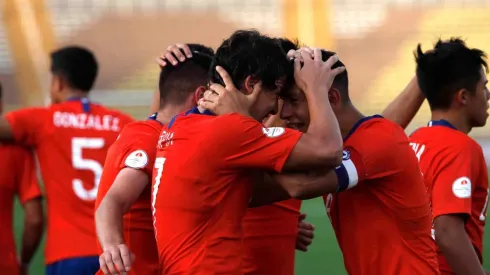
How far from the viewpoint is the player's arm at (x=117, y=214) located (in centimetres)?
334

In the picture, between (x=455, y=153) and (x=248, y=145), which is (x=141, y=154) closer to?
(x=248, y=145)

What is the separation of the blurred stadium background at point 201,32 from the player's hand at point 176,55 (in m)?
11.2

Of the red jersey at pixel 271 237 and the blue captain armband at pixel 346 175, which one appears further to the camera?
the red jersey at pixel 271 237

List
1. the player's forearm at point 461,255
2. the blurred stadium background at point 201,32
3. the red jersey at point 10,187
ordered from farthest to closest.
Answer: the blurred stadium background at point 201,32 < the red jersey at point 10,187 < the player's forearm at point 461,255

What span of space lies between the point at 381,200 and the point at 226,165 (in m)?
0.69

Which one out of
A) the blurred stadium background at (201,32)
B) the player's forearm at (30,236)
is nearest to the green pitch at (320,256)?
the player's forearm at (30,236)

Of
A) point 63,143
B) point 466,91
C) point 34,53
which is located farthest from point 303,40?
point 466,91

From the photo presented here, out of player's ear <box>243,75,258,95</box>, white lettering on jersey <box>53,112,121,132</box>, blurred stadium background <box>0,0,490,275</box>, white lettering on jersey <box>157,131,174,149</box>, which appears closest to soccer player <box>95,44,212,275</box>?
white lettering on jersey <box>157,131,174,149</box>

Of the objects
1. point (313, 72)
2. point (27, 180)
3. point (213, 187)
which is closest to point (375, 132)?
point (313, 72)

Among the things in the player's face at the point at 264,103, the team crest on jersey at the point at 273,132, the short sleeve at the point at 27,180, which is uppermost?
the player's face at the point at 264,103

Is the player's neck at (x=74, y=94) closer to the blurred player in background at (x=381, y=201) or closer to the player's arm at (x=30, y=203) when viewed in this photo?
the player's arm at (x=30, y=203)

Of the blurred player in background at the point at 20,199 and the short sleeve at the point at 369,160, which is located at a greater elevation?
the short sleeve at the point at 369,160

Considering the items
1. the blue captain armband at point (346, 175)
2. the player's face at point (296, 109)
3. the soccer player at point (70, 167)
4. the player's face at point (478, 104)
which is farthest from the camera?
the soccer player at point (70, 167)

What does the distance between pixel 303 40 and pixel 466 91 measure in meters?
11.2
